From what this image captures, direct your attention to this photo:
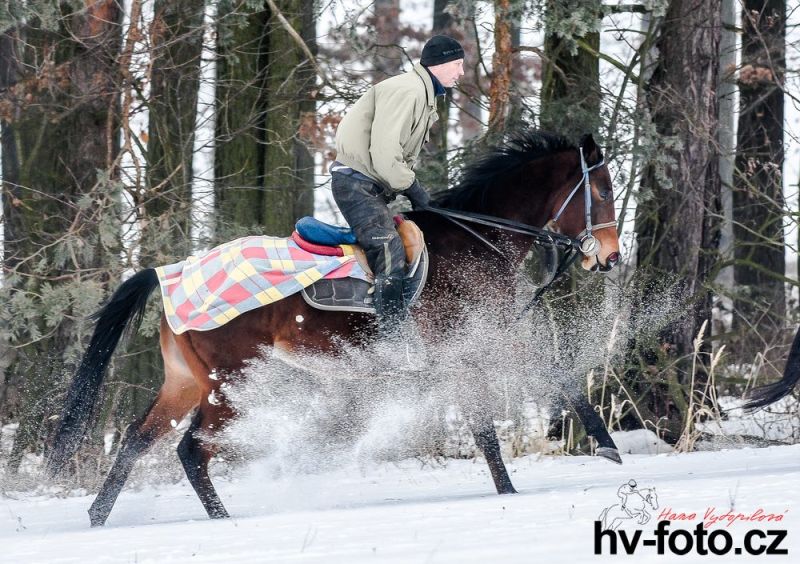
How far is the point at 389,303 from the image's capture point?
6.51m

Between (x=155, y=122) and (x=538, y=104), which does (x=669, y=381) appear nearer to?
(x=538, y=104)

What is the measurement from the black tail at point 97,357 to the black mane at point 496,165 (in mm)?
1921

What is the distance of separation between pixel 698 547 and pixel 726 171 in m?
10.5

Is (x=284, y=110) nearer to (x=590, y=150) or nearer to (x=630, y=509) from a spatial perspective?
(x=590, y=150)

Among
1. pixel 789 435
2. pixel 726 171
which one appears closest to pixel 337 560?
pixel 789 435

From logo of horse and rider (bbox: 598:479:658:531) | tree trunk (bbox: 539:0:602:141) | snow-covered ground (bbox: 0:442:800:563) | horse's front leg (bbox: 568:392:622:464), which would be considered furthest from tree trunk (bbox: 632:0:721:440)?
logo of horse and rider (bbox: 598:479:658:531)

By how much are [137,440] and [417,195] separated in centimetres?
220

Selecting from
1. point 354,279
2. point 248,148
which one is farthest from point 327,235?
point 248,148

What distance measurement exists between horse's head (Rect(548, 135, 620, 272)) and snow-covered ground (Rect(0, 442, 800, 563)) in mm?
1389

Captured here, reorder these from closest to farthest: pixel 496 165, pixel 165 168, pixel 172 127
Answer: pixel 496 165, pixel 165 168, pixel 172 127

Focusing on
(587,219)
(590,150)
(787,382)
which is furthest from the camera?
(787,382)

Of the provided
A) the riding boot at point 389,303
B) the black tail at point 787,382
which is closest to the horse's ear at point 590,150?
the riding boot at point 389,303

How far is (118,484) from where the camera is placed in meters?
6.42

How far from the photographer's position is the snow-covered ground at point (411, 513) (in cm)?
459
